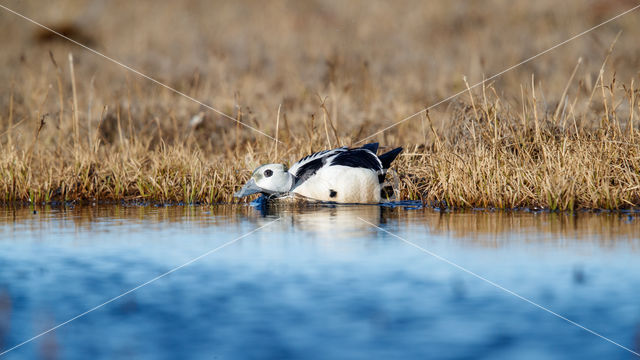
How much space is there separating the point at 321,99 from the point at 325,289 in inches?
183

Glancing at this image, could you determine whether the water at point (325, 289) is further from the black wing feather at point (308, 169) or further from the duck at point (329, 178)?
the black wing feather at point (308, 169)

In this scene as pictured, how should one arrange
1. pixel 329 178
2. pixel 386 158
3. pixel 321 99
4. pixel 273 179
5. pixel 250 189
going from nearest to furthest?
pixel 329 178 < pixel 273 179 < pixel 250 189 < pixel 386 158 < pixel 321 99

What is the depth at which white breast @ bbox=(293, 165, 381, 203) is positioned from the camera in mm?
7383

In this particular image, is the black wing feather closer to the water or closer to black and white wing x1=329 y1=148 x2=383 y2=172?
black and white wing x1=329 y1=148 x2=383 y2=172

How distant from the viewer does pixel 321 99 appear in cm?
849

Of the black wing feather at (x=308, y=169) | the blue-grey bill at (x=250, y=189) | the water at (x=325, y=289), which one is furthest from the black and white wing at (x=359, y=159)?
the water at (x=325, y=289)

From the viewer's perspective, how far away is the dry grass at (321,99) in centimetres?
782

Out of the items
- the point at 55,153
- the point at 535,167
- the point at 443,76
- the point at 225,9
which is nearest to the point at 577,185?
the point at 535,167

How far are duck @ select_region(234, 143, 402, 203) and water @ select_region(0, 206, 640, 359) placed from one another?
907mm

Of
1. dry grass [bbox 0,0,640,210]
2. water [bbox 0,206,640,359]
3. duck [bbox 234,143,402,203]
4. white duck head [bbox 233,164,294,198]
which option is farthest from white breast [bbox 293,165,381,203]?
water [bbox 0,206,640,359]

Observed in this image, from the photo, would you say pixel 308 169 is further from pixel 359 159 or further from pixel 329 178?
pixel 359 159

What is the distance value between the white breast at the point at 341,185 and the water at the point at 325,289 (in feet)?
2.91

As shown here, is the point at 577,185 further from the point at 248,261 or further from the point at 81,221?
the point at 81,221

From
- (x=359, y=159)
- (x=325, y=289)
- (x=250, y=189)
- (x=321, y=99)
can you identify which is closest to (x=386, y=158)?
(x=359, y=159)
